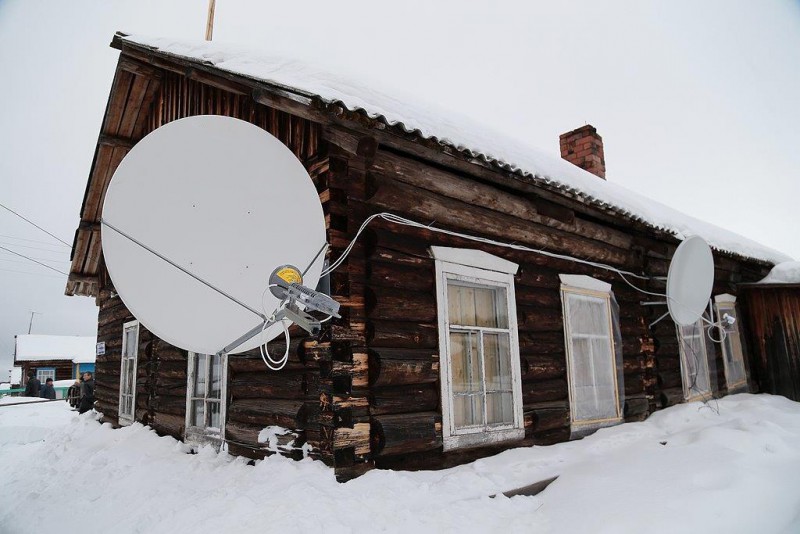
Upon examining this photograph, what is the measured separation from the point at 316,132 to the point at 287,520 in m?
2.78

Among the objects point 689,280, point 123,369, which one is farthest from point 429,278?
point 123,369

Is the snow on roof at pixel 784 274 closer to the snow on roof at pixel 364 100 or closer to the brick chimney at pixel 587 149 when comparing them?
the brick chimney at pixel 587 149

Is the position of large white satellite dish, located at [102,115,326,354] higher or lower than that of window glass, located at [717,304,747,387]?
higher

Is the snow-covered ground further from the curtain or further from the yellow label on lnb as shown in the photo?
the yellow label on lnb

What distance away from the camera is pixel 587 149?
32.0ft

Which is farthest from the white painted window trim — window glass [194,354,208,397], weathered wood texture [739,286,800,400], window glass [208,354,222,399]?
window glass [194,354,208,397]

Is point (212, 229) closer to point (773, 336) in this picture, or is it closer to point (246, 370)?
point (246, 370)

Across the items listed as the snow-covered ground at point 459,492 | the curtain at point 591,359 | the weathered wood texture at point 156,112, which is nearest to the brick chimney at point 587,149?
the curtain at point 591,359

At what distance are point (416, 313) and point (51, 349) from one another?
38.1 metres

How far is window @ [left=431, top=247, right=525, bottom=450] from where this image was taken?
4336mm

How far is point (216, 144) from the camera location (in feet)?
10.3

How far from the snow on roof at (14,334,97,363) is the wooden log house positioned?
106 feet

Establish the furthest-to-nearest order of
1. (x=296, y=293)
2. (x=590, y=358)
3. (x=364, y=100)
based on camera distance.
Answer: (x=590, y=358) → (x=364, y=100) → (x=296, y=293)

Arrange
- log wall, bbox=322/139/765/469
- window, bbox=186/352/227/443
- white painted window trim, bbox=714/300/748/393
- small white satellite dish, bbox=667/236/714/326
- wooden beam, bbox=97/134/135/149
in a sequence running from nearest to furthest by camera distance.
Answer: log wall, bbox=322/139/765/469 < window, bbox=186/352/227/443 < small white satellite dish, bbox=667/236/714/326 < wooden beam, bbox=97/134/135/149 < white painted window trim, bbox=714/300/748/393
